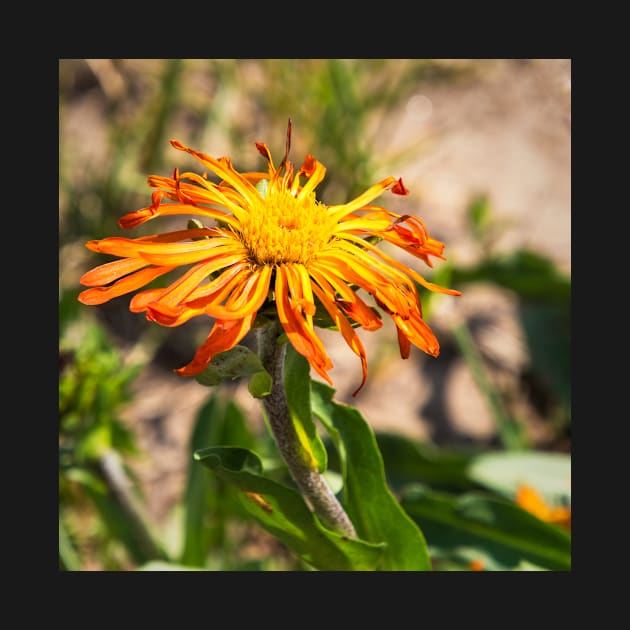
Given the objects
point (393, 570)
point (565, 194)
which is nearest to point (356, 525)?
point (393, 570)

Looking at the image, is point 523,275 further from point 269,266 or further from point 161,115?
point 269,266

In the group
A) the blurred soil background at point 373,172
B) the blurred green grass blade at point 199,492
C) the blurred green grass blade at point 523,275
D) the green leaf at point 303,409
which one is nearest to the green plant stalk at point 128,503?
the blurred green grass blade at point 199,492

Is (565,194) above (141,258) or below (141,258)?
above

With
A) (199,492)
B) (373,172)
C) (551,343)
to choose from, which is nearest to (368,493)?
(199,492)

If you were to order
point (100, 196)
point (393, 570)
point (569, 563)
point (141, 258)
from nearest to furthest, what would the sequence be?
point (141, 258)
point (393, 570)
point (569, 563)
point (100, 196)

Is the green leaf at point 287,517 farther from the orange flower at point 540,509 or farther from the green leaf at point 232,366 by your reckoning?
the orange flower at point 540,509

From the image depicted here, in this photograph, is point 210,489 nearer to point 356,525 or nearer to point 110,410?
point 110,410
